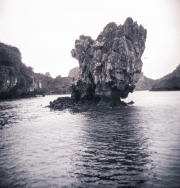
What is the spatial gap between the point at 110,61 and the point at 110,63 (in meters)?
0.70

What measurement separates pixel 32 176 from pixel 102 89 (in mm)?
46347

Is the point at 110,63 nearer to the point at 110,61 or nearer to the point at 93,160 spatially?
the point at 110,61

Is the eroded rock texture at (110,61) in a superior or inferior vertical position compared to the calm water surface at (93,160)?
superior

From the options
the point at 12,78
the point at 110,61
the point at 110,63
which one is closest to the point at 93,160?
the point at 110,63

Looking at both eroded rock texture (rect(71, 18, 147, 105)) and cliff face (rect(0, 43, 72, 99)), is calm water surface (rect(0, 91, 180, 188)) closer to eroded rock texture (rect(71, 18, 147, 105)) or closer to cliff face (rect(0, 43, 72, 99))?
eroded rock texture (rect(71, 18, 147, 105))

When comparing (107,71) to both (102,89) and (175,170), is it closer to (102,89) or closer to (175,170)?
(102,89)

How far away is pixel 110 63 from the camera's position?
53906 mm

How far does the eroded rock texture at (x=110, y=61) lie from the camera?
54156 mm

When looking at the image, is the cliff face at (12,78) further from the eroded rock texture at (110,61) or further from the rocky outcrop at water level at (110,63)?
the eroded rock texture at (110,61)

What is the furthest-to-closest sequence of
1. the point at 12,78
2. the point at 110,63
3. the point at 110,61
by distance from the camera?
the point at 12,78 < the point at 110,61 < the point at 110,63

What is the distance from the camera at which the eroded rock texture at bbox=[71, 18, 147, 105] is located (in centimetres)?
5416

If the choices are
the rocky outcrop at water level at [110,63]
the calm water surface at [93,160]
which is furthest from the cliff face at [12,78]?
the calm water surface at [93,160]

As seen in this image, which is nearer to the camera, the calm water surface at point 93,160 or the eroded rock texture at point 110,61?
the calm water surface at point 93,160

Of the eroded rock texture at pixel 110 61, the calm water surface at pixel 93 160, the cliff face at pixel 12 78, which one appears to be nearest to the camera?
the calm water surface at pixel 93 160
